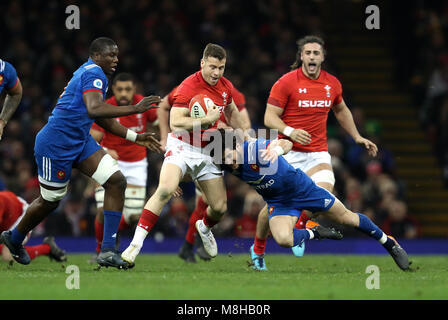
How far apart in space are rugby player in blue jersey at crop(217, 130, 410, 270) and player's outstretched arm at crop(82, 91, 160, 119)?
34.0 inches

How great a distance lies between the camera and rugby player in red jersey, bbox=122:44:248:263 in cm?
881

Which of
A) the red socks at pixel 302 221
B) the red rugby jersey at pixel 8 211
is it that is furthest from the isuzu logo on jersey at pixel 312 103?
the red rugby jersey at pixel 8 211

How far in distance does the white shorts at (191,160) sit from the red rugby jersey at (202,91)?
0.15 meters

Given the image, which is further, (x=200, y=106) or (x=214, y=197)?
(x=214, y=197)

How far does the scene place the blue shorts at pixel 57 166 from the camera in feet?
28.8

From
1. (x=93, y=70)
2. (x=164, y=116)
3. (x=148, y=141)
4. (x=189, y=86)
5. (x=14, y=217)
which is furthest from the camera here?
(x=164, y=116)

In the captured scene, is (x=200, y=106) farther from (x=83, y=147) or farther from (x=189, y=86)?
(x=83, y=147)

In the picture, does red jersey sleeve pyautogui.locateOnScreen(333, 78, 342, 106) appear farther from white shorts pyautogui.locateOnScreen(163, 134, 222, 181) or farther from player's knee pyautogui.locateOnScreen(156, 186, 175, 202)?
player's knee pyautogui.locateOnScreen(156, 186, 175, 202)

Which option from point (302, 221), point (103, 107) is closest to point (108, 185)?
point (103, 107)

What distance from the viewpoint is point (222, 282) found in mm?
7801

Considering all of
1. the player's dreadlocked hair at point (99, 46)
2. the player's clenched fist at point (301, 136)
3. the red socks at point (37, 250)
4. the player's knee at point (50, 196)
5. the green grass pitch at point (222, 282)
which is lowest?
the green grass pitch at point (222, 282)

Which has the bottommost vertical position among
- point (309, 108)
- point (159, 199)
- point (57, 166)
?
point (159, 199)

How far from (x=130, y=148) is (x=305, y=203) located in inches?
137

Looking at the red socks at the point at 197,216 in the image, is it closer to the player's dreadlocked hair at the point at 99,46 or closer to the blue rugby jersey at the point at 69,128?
the blue rugby jersey at the point at 69,128
